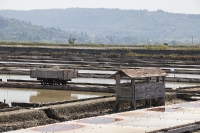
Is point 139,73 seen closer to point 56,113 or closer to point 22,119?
point 56,113

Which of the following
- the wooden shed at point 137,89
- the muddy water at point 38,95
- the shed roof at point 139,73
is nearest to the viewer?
the wooden shed at point 137,89

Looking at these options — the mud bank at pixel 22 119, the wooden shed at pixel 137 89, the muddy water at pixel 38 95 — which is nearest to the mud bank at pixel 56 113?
the mud bank at pixel 22 119

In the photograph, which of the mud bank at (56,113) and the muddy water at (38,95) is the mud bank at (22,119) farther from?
the muddy water at (38,95)

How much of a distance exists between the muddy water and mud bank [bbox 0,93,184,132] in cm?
328

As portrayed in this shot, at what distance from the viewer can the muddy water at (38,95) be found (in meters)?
23.3

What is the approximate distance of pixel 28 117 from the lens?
17.0 metres

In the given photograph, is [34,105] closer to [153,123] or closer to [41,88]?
[153,123]

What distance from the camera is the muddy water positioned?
76.4 feet

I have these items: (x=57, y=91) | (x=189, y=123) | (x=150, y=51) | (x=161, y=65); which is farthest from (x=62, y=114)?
(x=150, y=51)

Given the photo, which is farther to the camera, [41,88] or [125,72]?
[41,88]

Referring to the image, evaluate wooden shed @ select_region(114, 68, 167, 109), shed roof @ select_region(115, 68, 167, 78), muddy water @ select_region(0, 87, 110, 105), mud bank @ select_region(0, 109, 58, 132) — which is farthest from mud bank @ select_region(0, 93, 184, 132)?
muddy water @ select_region(0, 87, 110, 105)

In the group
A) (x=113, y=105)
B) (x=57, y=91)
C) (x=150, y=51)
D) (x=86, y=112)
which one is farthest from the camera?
(x=150, y=51)

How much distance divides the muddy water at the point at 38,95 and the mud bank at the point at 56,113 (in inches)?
129

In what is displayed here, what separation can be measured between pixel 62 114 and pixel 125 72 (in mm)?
3144
